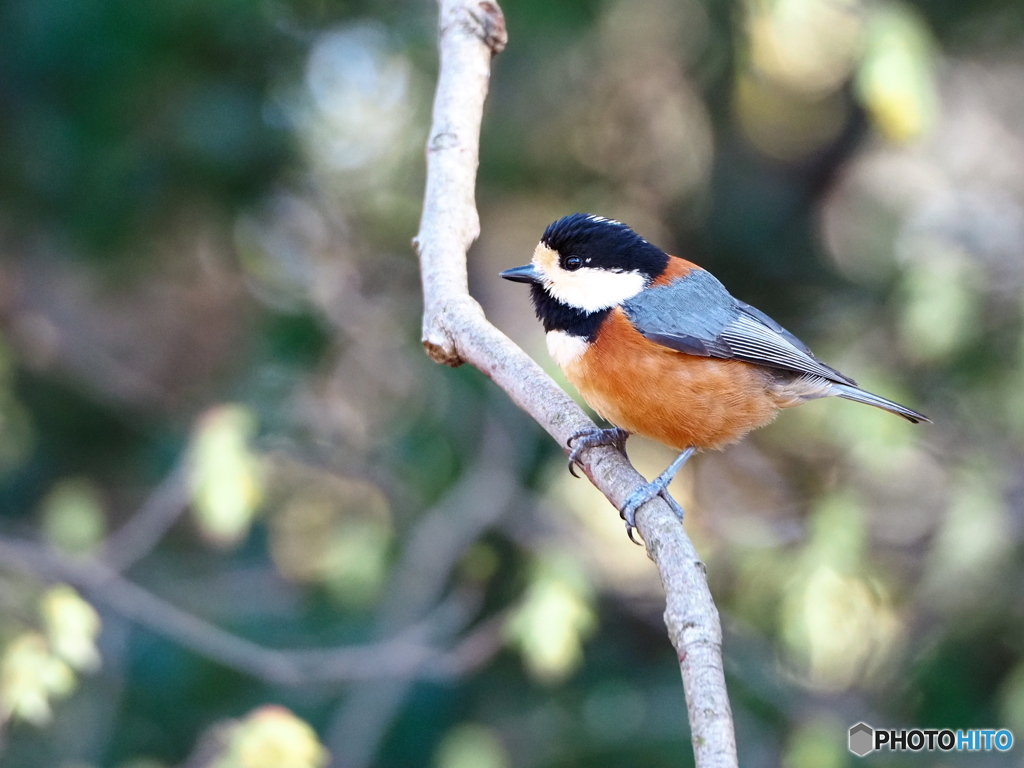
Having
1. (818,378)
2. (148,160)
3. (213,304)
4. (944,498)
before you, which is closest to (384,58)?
(148,160)

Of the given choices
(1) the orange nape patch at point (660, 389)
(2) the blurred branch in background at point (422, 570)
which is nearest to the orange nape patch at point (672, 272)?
(1) the orange nape patch at point (660, 389)

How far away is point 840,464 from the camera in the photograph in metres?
5.20

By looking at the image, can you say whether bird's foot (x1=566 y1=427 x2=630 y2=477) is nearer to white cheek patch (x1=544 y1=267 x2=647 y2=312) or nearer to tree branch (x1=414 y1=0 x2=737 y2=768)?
tree branch (x1=414 y1=0 x2=737 y2=768)

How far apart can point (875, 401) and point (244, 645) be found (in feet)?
7.72

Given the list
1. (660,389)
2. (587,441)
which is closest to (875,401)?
(660,389)

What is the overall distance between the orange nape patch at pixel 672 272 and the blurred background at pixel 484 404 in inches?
33.5

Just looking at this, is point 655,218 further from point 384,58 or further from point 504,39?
point 504,39

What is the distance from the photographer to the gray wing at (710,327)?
3049mm

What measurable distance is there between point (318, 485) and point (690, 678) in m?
4.21

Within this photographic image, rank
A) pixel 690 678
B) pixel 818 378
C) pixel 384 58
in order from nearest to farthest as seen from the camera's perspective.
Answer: pixel 690 678 < pixel 818 378 < pixel 384 58

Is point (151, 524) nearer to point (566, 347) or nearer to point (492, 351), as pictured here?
point (566, 347)

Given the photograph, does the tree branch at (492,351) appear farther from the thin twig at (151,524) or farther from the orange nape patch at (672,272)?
the thin twig at (151,524)

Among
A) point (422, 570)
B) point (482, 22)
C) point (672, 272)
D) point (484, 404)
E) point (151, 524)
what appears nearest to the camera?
point (482, 22)

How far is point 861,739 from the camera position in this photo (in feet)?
14.0
